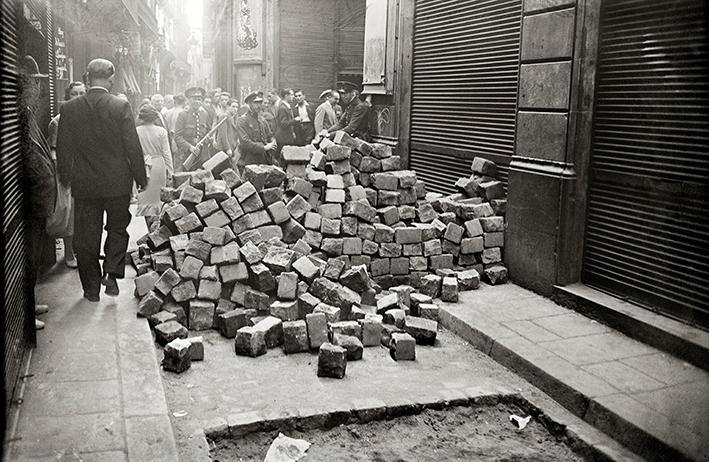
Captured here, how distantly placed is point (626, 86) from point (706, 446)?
353 cm

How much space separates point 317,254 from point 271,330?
1.62 meters

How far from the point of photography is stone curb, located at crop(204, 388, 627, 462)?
4328mm

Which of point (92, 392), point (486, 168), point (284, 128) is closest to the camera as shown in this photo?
point (92, 392)

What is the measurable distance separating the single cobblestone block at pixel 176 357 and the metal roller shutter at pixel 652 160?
13.3ft

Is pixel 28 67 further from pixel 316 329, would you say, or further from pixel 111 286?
pixel 316 329

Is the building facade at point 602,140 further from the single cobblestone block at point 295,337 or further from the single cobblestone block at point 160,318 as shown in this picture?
the single cobblestone block at point 160,318

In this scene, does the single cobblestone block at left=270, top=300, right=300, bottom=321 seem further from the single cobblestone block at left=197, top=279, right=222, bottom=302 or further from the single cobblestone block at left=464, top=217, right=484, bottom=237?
the single cobblestone block at left=464, top=217, right=484, bottom=237

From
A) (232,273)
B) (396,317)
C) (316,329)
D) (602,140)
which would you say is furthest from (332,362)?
(602,140)

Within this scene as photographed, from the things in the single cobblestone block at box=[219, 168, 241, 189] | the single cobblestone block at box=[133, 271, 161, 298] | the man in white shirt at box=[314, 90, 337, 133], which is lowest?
the single cobblestone block at box=[133, 271, 161, 298]

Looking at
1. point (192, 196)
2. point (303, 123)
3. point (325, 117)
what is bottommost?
point (192, 196)

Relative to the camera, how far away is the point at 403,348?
228 inches

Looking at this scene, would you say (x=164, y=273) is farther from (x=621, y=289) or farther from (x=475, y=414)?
(x=621, y=289)

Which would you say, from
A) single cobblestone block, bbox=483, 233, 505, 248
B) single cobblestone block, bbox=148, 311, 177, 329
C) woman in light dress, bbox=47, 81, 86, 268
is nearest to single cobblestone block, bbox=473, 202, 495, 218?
single cobblestone block, bbox=483, 233, 505, 248

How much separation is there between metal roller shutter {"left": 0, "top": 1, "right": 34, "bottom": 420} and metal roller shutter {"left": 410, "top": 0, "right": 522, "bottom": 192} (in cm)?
541
